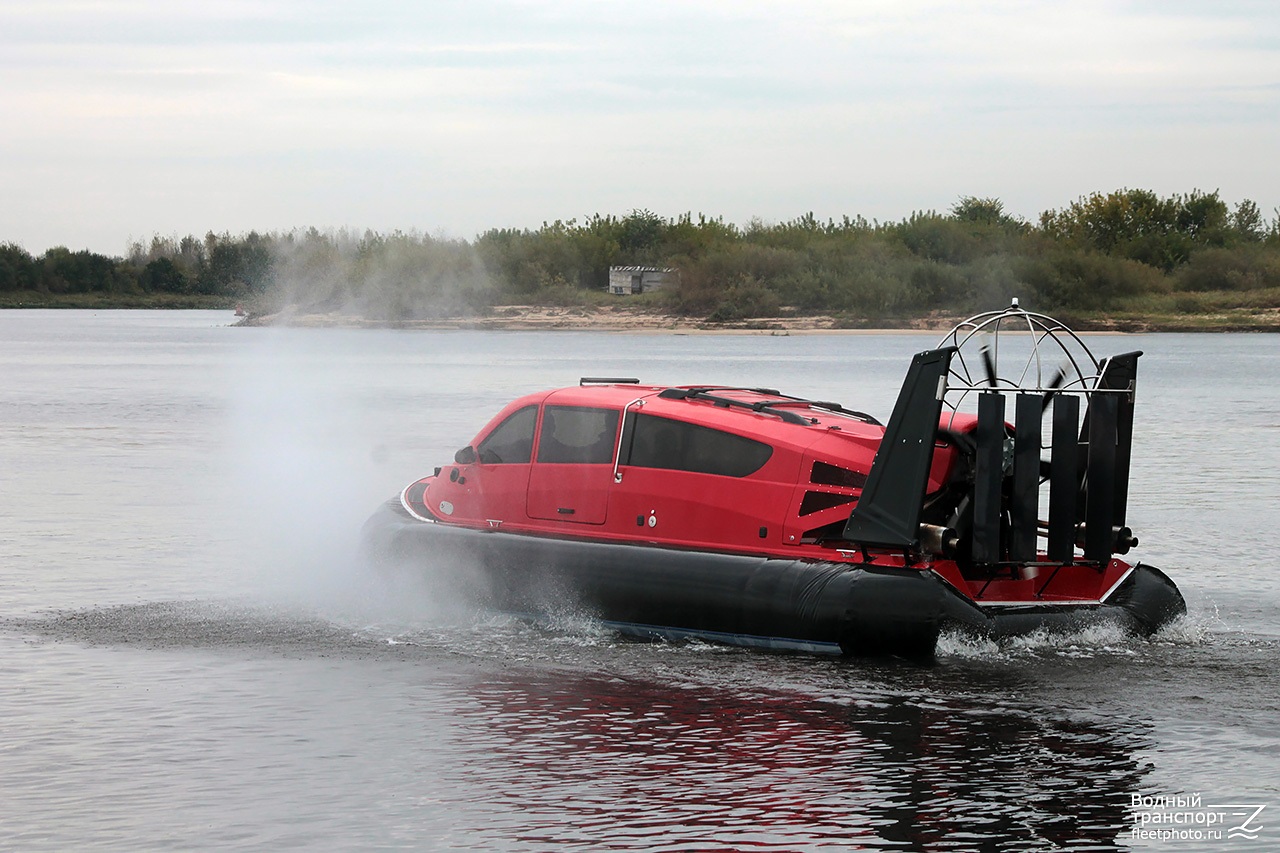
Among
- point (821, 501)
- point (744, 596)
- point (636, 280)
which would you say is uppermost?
point (636, 280)

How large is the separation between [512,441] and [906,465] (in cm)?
349

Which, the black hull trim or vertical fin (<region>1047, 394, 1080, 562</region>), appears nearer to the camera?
the black hull trim

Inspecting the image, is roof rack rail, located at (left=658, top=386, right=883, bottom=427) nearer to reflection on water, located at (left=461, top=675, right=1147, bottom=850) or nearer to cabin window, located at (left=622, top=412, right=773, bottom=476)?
cabin window, located at (left=622, top=412, right=773, bottom=476)

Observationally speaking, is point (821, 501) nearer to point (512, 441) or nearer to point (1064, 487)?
point (1064, 487)

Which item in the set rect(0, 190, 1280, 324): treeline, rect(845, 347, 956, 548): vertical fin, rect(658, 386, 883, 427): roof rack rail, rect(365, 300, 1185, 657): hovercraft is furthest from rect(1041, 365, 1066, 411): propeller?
rect(0, 190, 1280, 324): treeline

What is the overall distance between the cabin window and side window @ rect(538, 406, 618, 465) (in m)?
0.19

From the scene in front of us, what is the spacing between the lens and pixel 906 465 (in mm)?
10727

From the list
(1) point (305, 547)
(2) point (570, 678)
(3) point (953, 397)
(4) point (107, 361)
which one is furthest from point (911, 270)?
(2) point (570, 678)

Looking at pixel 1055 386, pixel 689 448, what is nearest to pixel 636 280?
pixel 689 448

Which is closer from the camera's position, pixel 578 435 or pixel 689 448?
pixel 689 448

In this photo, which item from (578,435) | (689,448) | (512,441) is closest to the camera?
(689,448)

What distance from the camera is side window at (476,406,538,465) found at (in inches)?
502

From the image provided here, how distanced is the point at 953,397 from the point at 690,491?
90.0 ft

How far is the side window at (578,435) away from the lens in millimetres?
12195
